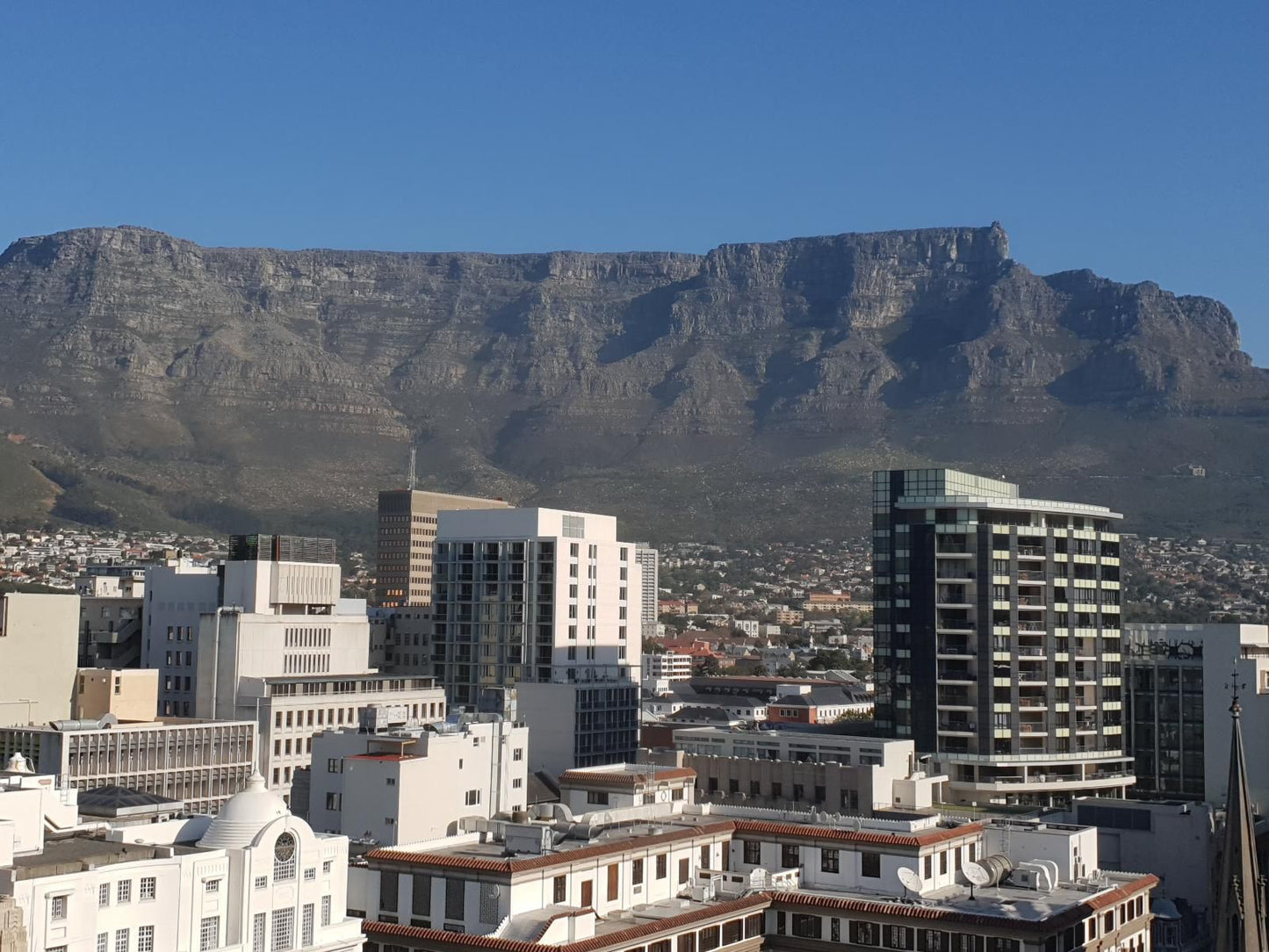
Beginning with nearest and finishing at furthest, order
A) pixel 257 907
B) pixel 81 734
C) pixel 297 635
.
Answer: pixel 257 907 → pixel 81 734 → pixel 297 635

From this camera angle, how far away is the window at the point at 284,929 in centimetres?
5112

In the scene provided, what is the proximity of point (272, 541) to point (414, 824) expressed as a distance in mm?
63180

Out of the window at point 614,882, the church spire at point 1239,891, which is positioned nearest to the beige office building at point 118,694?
the window at point 614,882

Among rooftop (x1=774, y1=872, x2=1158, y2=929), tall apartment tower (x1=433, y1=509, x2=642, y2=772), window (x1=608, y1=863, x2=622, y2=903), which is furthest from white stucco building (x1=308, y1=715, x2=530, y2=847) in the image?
tall apartment tower (x1=433, y1=509, x2=642, y2=772)

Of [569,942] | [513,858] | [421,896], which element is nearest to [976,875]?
[569,942]

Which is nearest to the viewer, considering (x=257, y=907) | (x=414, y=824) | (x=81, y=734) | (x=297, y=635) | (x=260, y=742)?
(x=257, y=907)

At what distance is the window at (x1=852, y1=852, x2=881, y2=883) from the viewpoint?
206ft

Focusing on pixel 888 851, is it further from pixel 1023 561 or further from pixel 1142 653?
pixel 1142 653

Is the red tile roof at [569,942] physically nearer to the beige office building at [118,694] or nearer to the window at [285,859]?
the window at [285,859]

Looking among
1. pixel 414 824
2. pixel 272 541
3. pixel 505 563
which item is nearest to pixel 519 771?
pixel 414 824

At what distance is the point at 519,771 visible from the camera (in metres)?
103

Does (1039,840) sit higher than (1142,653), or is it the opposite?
(1142,653)

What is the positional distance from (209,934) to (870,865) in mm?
25418

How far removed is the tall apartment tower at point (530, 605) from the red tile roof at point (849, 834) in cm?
6705
